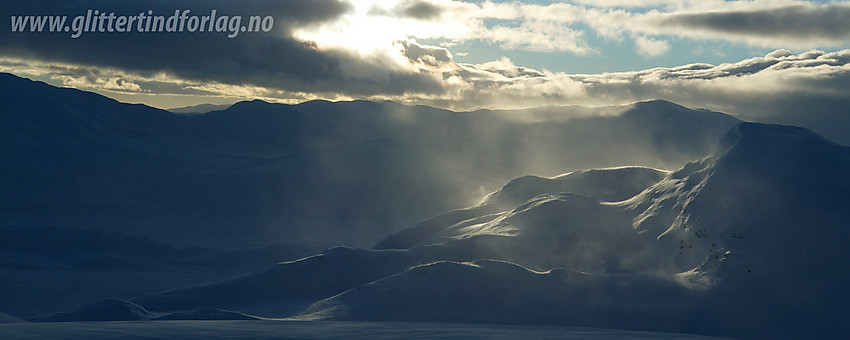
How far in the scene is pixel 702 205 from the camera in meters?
26.8

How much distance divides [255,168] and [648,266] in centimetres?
10135

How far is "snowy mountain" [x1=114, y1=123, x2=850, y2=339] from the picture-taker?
19.6 metres

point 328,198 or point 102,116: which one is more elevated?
point 102,116

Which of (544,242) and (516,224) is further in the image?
(516,224)

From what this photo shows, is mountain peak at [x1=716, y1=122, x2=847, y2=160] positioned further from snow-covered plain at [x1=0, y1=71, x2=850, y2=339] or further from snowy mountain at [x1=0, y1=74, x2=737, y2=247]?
snowy mountain at [x1=0, y1=74, x2=737, y2=247]

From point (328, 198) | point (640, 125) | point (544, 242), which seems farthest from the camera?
point (640, 125)

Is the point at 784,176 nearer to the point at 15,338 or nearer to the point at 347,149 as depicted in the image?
the point at 15,338

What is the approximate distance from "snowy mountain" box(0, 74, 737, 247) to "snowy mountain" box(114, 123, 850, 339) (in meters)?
35.8

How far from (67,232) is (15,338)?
51.5m

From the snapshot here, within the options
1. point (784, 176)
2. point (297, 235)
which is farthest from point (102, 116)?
Result: point (784, 176)

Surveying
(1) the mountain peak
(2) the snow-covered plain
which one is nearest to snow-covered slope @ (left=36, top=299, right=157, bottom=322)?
(2) the snow-covered plain

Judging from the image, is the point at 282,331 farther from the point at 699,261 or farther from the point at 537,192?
the point at 537,192

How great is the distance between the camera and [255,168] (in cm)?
11850

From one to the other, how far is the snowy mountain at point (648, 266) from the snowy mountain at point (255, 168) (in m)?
35.8
